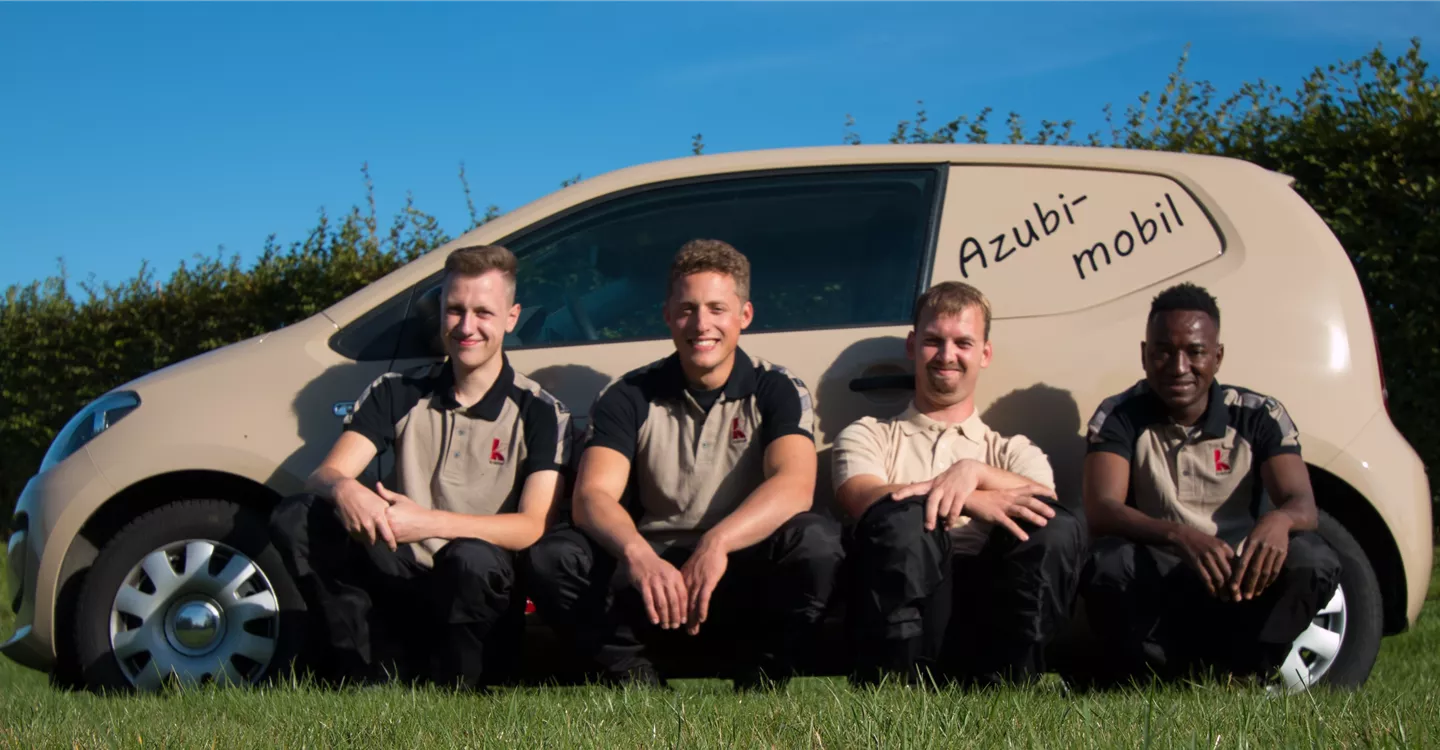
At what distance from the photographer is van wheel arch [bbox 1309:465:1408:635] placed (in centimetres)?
375

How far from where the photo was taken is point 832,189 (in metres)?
4.16

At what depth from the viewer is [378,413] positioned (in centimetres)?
381

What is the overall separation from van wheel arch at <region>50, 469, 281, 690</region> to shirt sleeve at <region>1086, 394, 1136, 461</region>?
2.57 meters

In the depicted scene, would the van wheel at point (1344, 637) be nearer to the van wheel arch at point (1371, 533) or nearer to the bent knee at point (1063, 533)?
the van wheel arch at point (1371, 533)

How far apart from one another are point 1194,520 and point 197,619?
303cm

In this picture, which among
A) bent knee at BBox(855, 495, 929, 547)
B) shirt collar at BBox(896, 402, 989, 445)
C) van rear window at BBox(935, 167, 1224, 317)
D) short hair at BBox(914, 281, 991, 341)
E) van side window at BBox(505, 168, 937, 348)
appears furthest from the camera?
van side window at BBox(505, 168, 937, 348)

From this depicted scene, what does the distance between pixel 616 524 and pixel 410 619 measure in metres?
0.80

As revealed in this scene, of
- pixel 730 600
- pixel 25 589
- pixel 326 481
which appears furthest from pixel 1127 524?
pixel 25 589

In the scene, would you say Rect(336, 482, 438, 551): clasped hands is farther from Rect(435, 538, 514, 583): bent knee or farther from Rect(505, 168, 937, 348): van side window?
Rect(505, 168, 937, 348): van side window

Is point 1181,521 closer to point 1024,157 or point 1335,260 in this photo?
point 1335,260

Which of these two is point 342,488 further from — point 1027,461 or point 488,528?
point 1027,461

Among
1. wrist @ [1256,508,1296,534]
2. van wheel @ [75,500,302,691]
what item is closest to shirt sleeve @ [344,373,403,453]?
van wheel @ [75,500,302,691]

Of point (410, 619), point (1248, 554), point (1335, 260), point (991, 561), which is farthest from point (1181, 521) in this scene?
point (410, 619)

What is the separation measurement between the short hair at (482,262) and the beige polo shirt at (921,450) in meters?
1.16
